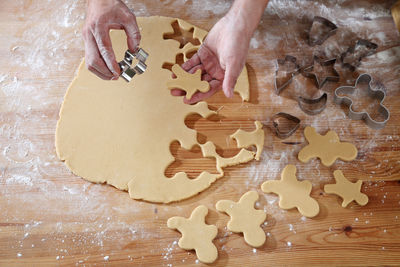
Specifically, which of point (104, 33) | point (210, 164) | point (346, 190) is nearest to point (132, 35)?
point (104, 33)

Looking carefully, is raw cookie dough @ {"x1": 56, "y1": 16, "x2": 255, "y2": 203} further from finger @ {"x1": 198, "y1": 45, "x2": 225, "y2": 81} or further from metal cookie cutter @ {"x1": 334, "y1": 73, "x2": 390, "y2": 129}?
metal cookie cutter @ {"x1": 334, "y1": 73, "x2": 390, "y2": 129}

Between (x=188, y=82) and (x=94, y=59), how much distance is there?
372 mm

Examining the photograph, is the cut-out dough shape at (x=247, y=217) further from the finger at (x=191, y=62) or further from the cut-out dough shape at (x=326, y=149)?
the finger at (x=191, y=62)

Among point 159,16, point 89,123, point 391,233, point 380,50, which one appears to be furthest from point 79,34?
point 391,233

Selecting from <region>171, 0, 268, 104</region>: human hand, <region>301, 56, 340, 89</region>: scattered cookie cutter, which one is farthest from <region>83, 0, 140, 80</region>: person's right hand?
<region>301, 56, 340, 89</region>: scattered cookie cutter

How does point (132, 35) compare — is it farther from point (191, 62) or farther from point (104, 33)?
point (191, 62)

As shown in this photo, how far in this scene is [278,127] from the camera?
142 cm

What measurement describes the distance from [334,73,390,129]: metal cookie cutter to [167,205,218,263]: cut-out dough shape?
0.72m

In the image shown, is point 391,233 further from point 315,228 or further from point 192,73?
point 192,73

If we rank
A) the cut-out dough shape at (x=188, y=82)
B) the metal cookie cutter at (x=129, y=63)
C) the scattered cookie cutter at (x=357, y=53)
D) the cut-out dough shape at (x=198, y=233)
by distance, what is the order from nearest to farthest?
1. the cut-out dough shape at (x=198, y=233)
2. the metal cookie cutter at (x=129, y=63)
3. the cut-out dough shape at (x=188, y=82)
4. the scattered cookie cutter at (x=357, y=53)

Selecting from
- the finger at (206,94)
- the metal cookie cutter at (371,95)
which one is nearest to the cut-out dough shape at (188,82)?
the finger at (206,94)

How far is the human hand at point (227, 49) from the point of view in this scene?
1.28 meters

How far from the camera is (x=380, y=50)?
159 cm

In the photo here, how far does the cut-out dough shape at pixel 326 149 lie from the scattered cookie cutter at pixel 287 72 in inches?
8.8
